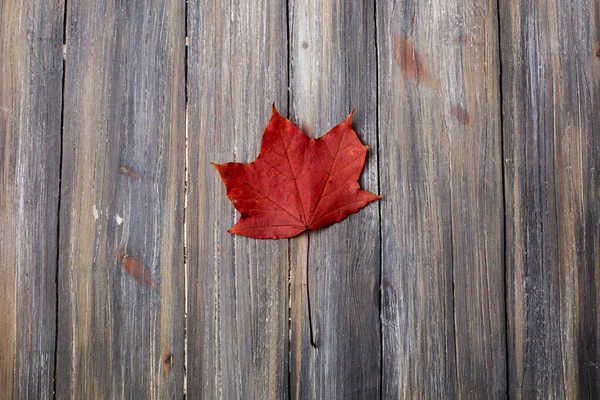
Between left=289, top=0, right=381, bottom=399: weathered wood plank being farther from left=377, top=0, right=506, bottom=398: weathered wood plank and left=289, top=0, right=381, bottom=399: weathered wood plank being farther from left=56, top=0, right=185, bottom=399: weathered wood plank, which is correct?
left=56, top=0, right=185, bottom=399: weathered wood plank

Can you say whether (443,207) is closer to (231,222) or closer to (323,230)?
(323,230)

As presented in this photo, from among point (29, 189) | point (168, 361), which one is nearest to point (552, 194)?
point (168, 361)

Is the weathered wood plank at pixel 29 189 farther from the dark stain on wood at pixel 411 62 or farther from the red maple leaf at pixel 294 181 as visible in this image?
the dark stain on wood at pixel 411 62

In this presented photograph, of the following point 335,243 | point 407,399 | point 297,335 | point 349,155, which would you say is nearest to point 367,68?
point 349,155

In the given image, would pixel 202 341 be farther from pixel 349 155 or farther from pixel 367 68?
pixel 367 68

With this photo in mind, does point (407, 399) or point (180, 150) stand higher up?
point (180, 150)

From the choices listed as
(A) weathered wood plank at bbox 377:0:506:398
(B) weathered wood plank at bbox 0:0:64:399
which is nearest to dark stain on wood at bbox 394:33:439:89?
(A) weathered wood plank at bbox 377:0:506:398

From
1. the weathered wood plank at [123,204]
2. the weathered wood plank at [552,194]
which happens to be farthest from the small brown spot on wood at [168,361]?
the weathered wood plank at [552,194]

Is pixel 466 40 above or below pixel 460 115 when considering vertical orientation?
above
